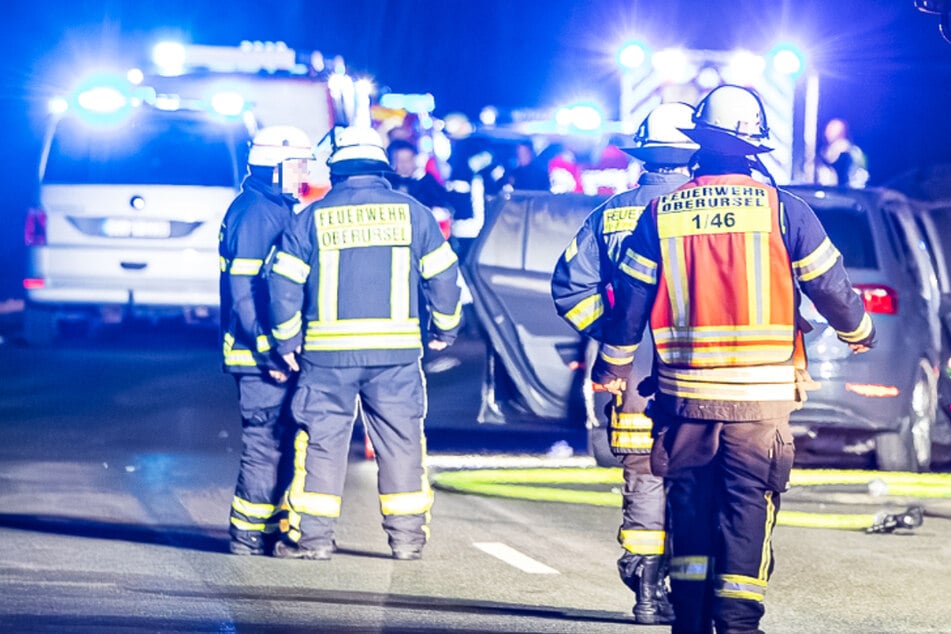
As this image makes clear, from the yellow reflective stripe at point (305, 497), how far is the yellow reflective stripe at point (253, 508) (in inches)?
10.3

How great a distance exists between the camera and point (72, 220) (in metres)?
14.8

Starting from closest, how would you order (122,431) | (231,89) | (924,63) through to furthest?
1. (122,431)
2. (231,89)
3. (924,63)

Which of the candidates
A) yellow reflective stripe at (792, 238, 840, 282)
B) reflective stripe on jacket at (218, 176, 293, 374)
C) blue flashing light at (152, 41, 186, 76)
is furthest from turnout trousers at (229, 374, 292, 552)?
blue flashing light at (152, 41, 186, 76)

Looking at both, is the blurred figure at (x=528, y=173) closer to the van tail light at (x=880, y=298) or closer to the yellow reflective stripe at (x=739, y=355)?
the van tail light at (x=880, y=298)

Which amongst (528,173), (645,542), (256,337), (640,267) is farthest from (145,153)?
(640,267)

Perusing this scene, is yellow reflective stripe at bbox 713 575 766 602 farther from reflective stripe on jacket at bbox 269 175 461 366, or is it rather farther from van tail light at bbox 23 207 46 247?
van tail light at bbox 23 207 46 247

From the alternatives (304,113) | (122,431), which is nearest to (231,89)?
(304,113)

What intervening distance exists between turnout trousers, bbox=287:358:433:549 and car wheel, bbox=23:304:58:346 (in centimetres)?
838

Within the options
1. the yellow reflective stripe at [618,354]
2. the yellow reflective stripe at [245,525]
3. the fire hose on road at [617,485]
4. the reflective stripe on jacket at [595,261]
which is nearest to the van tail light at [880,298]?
the fire hose on road at [617,485]

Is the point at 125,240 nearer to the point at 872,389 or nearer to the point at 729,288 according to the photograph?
the point at 872,389

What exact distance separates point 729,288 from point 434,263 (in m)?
2.07

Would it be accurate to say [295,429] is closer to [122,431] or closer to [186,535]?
[186,535]

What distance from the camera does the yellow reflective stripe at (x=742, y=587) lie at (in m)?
5.36

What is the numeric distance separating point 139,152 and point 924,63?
41.8 ft
